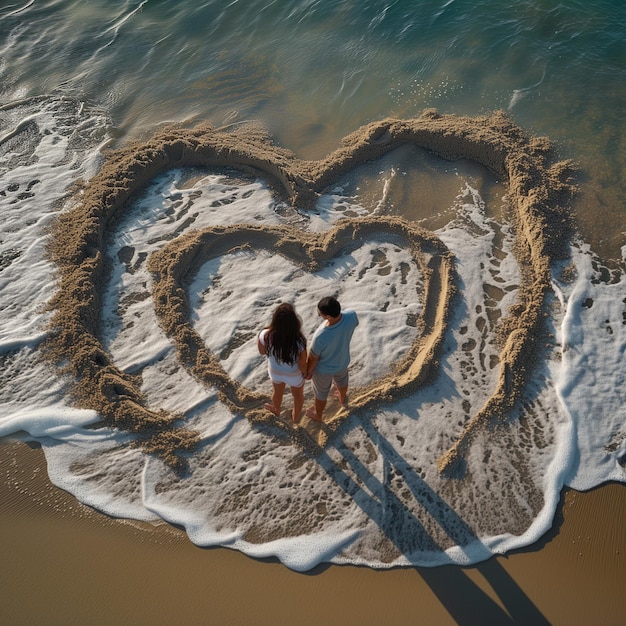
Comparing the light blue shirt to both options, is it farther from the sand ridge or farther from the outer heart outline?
the sand ridge

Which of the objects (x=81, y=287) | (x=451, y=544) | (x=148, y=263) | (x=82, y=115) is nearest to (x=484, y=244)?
(x=451, y=544)

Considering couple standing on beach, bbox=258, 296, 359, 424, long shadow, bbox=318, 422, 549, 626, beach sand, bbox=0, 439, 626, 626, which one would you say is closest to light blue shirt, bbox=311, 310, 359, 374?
couple standing on beach, bbox=258, 296, 359, 424

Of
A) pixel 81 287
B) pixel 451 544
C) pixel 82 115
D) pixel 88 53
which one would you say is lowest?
pixel 451 544

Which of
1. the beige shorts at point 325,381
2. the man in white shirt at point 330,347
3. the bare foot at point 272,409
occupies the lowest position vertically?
the bare foot at point 272,409

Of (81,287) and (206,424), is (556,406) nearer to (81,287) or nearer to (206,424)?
(206,424)

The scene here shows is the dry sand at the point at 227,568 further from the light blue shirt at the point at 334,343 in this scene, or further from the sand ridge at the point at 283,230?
the light blue shirt at the point at 334,343

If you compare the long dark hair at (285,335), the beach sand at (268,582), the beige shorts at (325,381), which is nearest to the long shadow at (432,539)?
the beach sand at (268,582)
